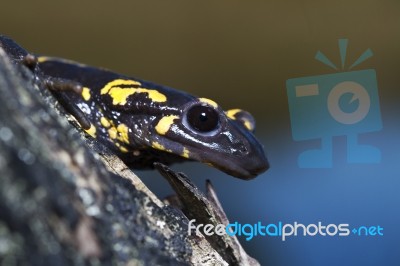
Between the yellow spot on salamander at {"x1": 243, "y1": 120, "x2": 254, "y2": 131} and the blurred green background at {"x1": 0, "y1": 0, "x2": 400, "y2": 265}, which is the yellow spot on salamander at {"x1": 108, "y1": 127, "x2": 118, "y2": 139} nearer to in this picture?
the yellow spot on salamander at {"x1": 243, "y1": 120, "x2": 254, "y2": 131}

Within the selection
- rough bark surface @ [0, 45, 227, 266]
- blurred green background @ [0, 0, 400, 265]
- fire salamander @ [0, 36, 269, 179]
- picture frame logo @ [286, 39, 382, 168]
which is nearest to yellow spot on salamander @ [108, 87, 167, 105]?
fire salamander @ [0, 36, 269, 179]

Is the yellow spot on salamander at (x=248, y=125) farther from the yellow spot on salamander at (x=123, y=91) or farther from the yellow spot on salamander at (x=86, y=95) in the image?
the yellow spot on salamander at (x=86, y=95)

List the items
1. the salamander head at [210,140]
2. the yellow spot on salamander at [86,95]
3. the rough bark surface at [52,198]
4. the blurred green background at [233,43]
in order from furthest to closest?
the blurred green background at [233,43], the yellow spot on salamander at [86,95], the salamander head at [210,140], the rough bark surface at [52,198]

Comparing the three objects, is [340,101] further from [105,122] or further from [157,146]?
[105,122]

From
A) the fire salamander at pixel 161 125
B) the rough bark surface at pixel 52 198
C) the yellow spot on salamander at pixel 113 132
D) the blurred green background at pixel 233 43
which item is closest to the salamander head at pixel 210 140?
the fire salamander at pixel 161 125

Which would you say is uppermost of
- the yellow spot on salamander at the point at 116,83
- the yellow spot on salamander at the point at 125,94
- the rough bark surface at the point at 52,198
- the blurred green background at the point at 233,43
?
the rough bark surface at the point at 52,198

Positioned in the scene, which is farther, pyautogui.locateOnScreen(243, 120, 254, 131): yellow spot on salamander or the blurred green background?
the blurred green background

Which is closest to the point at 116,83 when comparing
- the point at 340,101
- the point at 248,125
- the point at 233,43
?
the point at 248,125
